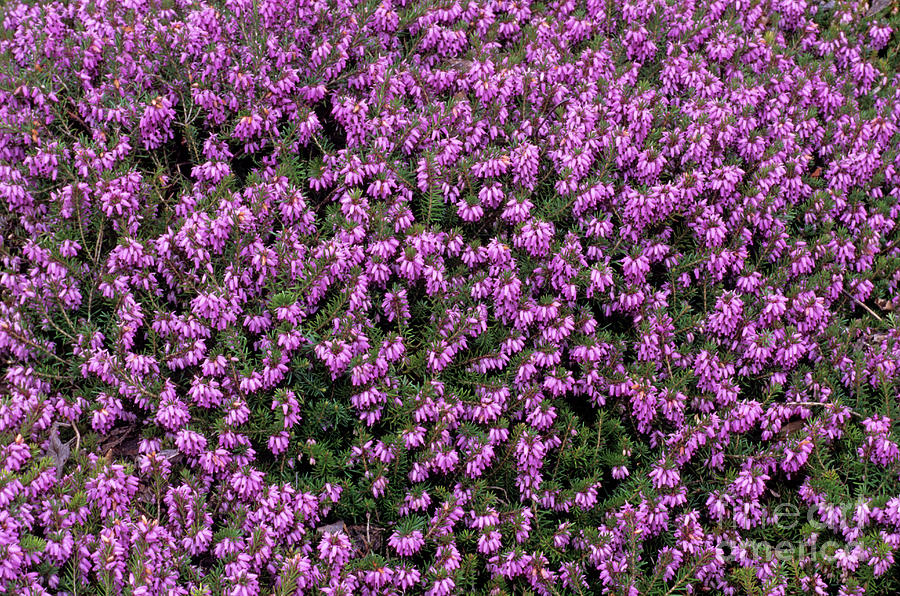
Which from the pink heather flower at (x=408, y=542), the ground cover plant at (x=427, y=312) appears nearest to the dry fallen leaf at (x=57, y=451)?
the ground cover plant at (x=427, y=312)

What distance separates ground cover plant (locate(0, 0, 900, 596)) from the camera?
4.43 meters

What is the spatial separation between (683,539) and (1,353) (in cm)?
462

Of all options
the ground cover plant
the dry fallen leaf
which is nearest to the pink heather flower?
the ground cover plant

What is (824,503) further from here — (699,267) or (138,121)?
(138,121)

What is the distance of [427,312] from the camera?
5.18 meters

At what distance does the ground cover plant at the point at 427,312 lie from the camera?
14.5 feet

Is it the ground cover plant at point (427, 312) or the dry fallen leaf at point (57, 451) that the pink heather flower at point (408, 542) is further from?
the dry fallen leaf at point (57, 451)

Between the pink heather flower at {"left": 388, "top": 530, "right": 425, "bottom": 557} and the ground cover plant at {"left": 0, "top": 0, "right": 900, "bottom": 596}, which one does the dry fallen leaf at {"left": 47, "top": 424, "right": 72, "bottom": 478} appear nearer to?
the ground cover plant at {"left": 0, "top": 0, "right": 900, "bottom": 596}

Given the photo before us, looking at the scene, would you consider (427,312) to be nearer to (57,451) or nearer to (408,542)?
(408,542)

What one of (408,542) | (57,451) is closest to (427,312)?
(408,542)

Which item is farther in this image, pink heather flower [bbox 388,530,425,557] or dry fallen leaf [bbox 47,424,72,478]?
dry fallen leaf [bbox 47,424,72,478]

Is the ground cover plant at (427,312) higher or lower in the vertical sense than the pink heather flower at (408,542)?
higher

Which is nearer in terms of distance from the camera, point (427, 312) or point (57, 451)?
point (57, 451)

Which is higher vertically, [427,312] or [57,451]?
[427,312]
